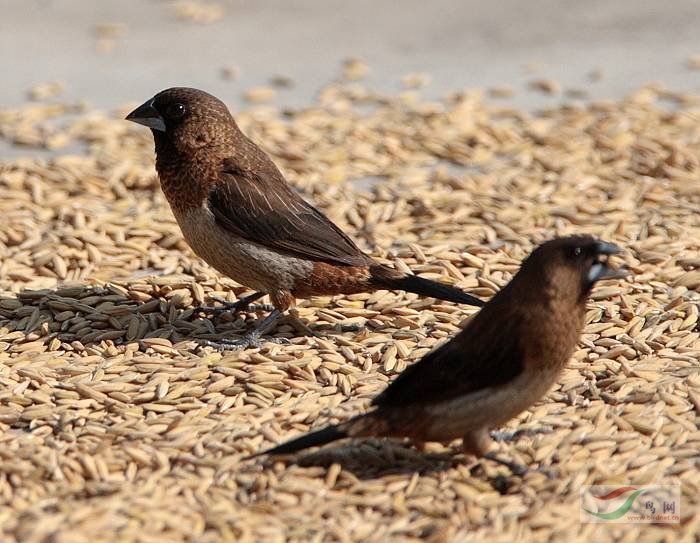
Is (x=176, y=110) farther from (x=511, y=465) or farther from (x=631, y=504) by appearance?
(x=631, y=504)

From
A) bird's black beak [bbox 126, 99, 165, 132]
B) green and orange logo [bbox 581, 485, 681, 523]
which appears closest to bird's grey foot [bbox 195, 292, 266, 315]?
bird's black beak [bbox 126, 99, 165, 132]

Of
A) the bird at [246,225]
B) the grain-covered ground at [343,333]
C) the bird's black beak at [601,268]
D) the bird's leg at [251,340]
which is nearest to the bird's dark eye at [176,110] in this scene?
the bird at [246,225]

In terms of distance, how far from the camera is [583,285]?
163 inches

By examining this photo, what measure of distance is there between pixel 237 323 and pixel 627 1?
6.57 meters

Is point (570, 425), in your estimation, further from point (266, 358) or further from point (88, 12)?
point (88, 12)

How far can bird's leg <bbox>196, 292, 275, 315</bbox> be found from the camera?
5.89 meters

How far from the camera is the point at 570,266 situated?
163 inches

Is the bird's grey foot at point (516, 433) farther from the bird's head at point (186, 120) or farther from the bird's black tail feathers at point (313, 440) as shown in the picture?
the bird's head at point (186, 120)

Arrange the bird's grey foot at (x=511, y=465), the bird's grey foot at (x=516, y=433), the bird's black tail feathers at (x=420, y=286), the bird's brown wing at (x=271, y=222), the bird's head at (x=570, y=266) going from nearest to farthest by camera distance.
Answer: the bird's head at (x=570, y=266) → the bird's grey foot at (x=511, y=465) → the bird's grey foot at (x=516, y=433) → the bird's black tail feathers at (x=420, y=286) → the bird's brown wing at (x=271, y=222)

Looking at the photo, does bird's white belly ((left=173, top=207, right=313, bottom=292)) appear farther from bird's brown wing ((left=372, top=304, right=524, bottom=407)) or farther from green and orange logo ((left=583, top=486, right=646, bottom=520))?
green and orange logo ((left=583, top=486, right=646, bottom=520))

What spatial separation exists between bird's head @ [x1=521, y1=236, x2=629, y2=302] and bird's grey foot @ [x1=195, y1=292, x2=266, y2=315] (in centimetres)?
209

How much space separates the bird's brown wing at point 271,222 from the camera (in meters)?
5.59

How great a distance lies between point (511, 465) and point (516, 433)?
0.92 feet

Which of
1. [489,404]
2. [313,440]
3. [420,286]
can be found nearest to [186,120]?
[420,286]
